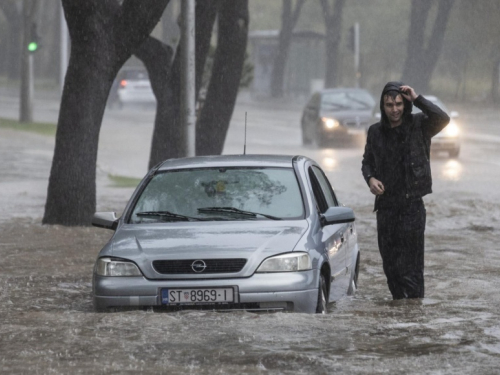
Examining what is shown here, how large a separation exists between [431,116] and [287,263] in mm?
1582

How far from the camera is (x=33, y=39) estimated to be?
A: 36938 millimetres

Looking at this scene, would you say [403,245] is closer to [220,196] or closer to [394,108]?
[394,108]

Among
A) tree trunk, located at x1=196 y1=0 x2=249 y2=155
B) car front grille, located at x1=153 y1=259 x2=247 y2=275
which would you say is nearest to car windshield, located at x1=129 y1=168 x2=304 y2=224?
car front grille, located at x1=153 y1=259 x2=247 y2=275

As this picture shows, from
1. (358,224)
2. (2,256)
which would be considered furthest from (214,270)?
(358,224)

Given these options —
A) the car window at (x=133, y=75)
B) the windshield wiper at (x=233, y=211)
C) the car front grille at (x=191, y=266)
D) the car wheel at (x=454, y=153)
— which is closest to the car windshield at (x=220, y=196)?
the windshield wiper at (x=233, y=211)

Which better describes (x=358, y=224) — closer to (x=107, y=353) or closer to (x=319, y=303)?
(x=319, y=303)

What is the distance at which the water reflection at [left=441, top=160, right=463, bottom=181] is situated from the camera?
25250 mm

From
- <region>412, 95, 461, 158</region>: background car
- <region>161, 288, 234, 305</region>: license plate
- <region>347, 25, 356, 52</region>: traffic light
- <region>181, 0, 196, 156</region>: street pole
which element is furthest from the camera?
<region>347, 25, 356, 52</region>: traffic light

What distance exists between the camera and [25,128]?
38750 mm

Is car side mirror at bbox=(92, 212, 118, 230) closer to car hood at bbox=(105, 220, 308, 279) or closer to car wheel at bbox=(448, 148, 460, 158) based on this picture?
car hood at bbox=(105, 220, 308, 279)

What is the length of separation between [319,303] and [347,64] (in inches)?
2544

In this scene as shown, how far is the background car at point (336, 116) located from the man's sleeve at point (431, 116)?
947 inches

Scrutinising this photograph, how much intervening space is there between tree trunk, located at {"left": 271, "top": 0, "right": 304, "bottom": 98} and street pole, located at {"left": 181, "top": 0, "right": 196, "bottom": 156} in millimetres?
41940

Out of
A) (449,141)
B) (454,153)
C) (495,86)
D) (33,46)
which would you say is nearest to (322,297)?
(449,141)
